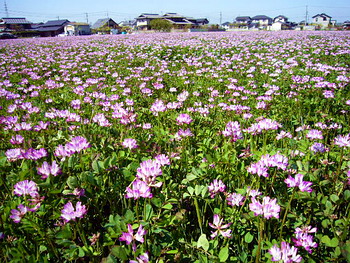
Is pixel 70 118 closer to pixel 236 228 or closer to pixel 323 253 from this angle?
pixel 236 228

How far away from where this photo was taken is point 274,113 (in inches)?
155

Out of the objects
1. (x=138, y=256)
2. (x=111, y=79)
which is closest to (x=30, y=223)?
(x=138, y=256)

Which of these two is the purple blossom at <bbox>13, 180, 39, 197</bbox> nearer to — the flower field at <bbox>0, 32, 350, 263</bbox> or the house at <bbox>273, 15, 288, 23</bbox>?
the flower field at <bbox>0, 32, 350, 263</bbox>

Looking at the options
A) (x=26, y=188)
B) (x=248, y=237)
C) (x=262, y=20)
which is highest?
(x=262, y=20)

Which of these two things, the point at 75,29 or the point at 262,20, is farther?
the point at 262,20

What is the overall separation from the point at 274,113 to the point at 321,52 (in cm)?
856

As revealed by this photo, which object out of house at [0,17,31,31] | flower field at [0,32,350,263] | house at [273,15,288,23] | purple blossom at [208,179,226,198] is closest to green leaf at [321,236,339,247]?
flower field at [0,32,350,263]

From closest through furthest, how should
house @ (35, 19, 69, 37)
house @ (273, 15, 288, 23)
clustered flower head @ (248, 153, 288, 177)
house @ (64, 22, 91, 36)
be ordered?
clustered flower head @ (248, 153, 288, 177) < house @ (35, 19, 69, 37) < house @ (64, 22, 91, 36) < house @ (273, 15, 288, 23)

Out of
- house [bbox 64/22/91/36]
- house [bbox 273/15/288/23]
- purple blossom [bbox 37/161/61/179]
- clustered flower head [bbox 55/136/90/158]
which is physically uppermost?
house [bbox 273/15/288/23]

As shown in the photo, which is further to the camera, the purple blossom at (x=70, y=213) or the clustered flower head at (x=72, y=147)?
the clustered flower head at (x=72, y=147)

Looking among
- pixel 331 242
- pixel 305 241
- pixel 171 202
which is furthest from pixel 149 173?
pixel 331 242

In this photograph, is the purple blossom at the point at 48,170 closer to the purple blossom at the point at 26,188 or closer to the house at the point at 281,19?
the purple blossom at the point at 26,188

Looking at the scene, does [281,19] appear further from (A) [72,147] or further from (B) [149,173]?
(B) [149,173]

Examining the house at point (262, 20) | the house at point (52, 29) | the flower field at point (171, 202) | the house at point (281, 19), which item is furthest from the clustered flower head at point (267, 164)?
the house at point (281, 19)
